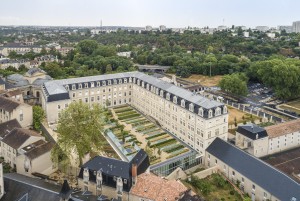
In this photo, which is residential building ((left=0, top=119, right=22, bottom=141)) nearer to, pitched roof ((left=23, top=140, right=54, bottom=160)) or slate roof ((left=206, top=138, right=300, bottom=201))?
pitched roof ((left=23, top=140, right=54, bottom=160))

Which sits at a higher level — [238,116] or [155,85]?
[155,85]

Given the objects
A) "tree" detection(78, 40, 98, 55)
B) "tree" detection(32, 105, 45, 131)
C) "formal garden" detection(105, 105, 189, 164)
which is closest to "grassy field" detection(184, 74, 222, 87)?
"formal garden" detection(105, 105, 189, 164)

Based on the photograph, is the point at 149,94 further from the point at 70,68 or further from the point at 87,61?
the point at 87,61

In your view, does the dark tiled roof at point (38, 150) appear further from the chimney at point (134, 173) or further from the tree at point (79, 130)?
the chimney at point (134, 173)

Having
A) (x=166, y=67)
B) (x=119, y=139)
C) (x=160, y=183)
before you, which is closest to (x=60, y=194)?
(x=160, y=183)

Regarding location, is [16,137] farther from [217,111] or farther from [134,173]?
[217,111]

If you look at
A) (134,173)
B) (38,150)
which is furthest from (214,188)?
(38,150)
